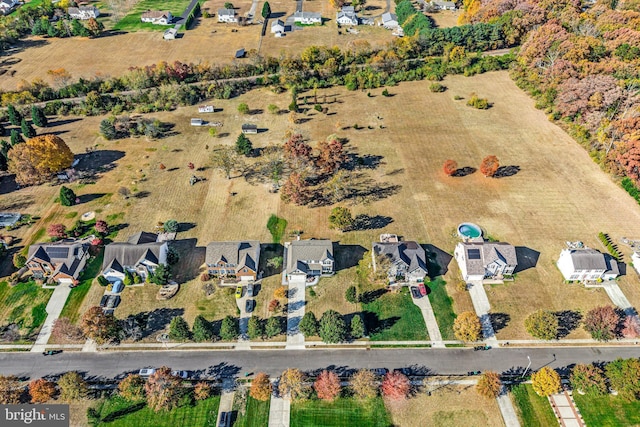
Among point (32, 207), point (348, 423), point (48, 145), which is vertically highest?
point (48, 145)

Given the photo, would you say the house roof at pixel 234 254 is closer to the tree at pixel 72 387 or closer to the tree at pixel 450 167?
the tree at pixel 72 387

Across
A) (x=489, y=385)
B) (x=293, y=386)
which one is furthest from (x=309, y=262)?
(x=489, y=385)

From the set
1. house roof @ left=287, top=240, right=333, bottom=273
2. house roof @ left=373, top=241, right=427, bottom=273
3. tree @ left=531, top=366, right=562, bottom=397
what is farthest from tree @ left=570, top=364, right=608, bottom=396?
house roof @ left=287, top=240, right=333, bottom=273

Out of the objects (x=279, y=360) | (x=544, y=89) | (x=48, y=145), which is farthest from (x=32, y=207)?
(x=544, y=89)

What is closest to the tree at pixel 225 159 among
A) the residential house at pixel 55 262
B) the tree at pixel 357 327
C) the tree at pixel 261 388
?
the residential house at pixel 55 262

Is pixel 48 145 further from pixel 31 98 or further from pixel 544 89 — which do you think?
pixel 544 89
